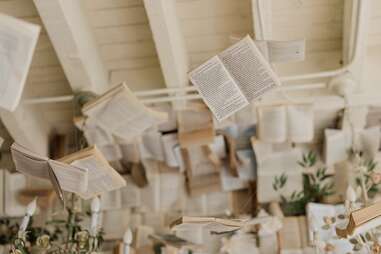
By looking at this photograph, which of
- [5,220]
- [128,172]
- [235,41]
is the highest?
[235,41]

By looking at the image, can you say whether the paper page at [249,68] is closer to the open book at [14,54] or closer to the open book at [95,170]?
the open book at [95,170]

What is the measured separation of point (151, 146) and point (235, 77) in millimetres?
1020

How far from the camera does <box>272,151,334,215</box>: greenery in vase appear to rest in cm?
322

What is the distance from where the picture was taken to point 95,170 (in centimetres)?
257

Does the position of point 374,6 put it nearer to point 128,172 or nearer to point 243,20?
point 243,20

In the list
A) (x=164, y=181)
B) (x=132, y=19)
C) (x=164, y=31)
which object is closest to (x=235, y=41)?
(x=164, y=31)

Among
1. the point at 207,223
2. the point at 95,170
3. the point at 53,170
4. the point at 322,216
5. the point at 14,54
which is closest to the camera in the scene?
the point at 14,54

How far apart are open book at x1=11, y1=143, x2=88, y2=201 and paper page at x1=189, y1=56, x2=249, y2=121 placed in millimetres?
573

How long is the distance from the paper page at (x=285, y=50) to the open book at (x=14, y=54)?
0.99 meters

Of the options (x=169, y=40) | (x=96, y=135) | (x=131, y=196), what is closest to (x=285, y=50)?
(x=169, y=40)

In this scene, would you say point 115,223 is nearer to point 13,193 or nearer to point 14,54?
point 13,193

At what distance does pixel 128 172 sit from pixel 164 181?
0.22 m

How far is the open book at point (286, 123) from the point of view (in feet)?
10.1

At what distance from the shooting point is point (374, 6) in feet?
9.58
